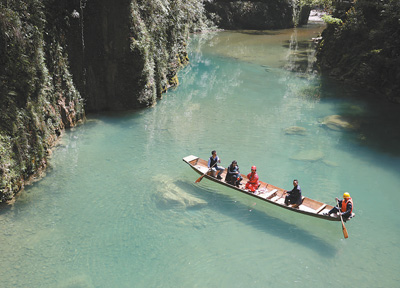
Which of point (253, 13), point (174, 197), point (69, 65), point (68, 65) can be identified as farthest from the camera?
point (253, 13)

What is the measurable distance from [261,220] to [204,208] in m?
2.03

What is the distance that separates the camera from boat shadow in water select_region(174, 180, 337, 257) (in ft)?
38.2

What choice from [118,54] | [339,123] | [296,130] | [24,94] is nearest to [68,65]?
[118,54]

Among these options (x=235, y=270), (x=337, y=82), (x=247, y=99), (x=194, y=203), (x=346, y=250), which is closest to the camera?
(x=235, y=270)

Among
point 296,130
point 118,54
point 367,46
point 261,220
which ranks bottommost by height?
point 261,220

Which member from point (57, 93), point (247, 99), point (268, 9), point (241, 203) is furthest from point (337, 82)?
point (268, 9)

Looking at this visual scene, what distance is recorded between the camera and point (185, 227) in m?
12.1

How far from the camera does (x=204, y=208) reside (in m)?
13.1

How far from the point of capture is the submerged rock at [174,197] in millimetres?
13281

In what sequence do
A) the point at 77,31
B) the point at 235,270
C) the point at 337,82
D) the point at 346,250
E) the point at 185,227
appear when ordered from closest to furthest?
1. the point at 235,270
2. the point at 346,250
3. the point at 185,227
4. the point at 77,31
5. the point at 337,82

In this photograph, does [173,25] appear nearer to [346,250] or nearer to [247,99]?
[247,99]

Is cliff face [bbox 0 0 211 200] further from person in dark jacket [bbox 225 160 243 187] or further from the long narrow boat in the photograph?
person in dark jacket [bbox 225 160 243 187]

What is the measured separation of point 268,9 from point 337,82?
29981 mm

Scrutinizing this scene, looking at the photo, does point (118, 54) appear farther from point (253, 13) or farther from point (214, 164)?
point (253, 13)
